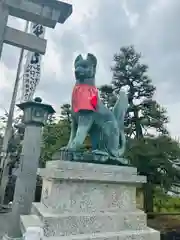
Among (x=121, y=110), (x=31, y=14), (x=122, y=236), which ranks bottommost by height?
(x=122, y=236)

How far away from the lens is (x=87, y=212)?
2381mm

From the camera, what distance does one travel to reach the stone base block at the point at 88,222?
84.9 inches

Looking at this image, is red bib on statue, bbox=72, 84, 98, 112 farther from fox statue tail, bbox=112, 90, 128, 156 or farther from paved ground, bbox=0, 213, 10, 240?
paved ground, bbox=0, 213, 10, 240

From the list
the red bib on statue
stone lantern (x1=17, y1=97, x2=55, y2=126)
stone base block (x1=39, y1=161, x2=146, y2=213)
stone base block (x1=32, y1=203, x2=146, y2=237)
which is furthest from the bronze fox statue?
stone lantern (x1=17, y1=97, x2=55, y2=126)

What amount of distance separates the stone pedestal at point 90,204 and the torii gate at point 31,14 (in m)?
1.43

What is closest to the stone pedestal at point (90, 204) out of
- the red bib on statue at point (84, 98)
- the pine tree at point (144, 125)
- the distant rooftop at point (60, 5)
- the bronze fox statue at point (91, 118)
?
the bronze fox statue at point (91, 118)

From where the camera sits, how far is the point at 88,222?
7.58 feet

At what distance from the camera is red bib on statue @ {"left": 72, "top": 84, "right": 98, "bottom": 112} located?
2.69 meters

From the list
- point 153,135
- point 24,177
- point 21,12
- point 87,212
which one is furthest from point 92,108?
point 153,135

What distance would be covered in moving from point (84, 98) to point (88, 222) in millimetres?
1361

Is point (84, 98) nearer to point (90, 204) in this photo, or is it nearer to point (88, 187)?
point (88, 187)

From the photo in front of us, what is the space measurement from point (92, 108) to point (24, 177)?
1726 mm

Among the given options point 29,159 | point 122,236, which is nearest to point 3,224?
point 29,159

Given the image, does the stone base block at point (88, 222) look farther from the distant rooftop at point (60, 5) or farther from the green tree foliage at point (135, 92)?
the green tree foliage at point (135, 92)
